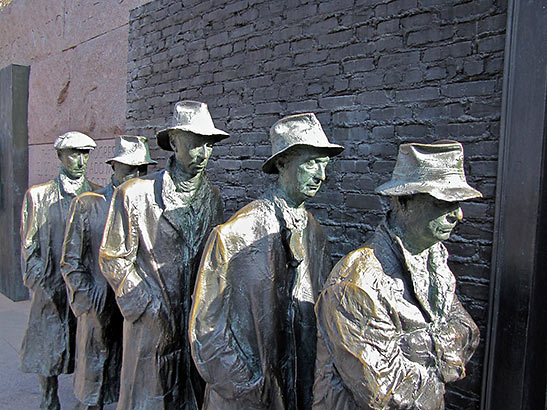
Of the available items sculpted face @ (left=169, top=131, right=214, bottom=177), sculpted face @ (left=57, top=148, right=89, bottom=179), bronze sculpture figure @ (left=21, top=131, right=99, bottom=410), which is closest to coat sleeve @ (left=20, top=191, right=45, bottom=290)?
bronze sculpture figure @ (left=21, top=131, right=99, bottom=410)

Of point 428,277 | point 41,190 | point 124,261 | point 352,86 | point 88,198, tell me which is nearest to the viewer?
point 428,277

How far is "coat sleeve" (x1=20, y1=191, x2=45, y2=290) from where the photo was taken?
412 cm

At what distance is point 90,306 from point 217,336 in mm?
1650

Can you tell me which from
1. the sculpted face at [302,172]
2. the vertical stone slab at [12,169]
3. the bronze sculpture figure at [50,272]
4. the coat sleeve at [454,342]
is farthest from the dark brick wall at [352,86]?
the vertical stone slab at [12,169]

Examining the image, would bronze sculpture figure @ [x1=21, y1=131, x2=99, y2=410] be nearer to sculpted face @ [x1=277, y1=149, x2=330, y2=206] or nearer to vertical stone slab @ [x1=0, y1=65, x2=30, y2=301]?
sculpted face @ [x1=277, y1=149, x2=330, y2=206]

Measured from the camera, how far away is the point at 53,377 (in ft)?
13.7

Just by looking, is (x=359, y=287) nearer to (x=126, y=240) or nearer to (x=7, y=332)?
(x=126, y=240)

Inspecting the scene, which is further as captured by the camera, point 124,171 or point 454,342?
point 124,171

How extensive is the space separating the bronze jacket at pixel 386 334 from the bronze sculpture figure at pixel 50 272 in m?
2.83

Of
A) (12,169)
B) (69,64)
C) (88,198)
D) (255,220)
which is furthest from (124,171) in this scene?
(12,169)

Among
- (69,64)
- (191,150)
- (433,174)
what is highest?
(69,64)

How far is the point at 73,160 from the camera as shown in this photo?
419 centimetres

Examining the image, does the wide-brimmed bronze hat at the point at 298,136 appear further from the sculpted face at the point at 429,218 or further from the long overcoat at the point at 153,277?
Answer: the long overcoat at the point at 153,277

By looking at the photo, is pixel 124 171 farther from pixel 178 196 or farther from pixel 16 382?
pixel 16 382
